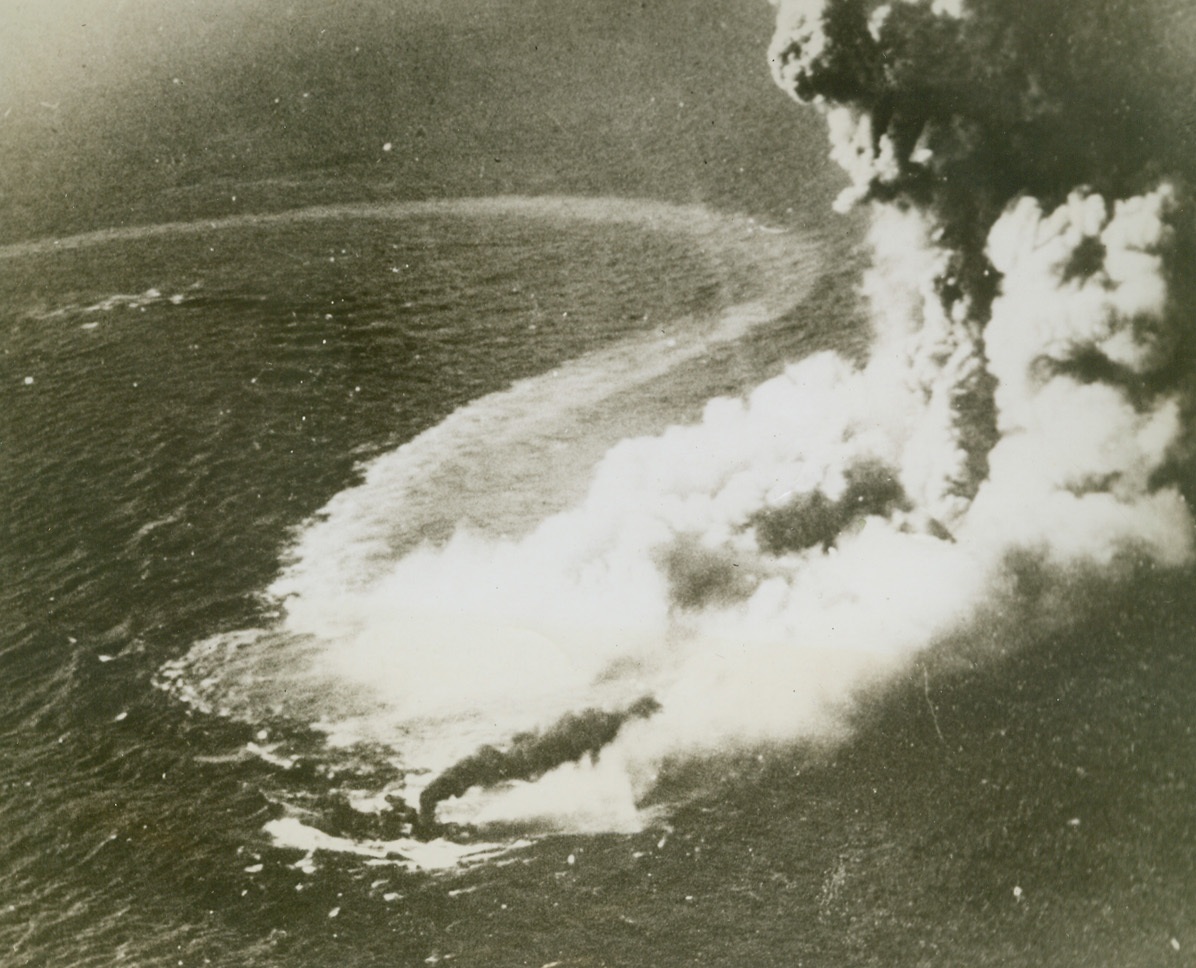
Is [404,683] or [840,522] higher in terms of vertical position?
[840,522]

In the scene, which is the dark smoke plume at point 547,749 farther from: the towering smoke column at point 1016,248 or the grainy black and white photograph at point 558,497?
the towering smoke column at point 1016,248

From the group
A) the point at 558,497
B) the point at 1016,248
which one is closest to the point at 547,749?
the point at 558,497

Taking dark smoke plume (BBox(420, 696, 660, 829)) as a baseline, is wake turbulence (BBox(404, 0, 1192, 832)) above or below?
above

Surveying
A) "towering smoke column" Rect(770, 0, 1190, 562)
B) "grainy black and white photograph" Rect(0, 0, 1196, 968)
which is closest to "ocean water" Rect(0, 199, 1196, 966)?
"grainy black and white photograph" Rect(0, 0, 1196, 968)

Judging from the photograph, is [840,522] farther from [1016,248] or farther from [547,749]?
[547,749]

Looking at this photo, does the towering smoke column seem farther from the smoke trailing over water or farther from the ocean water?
the ocean water
